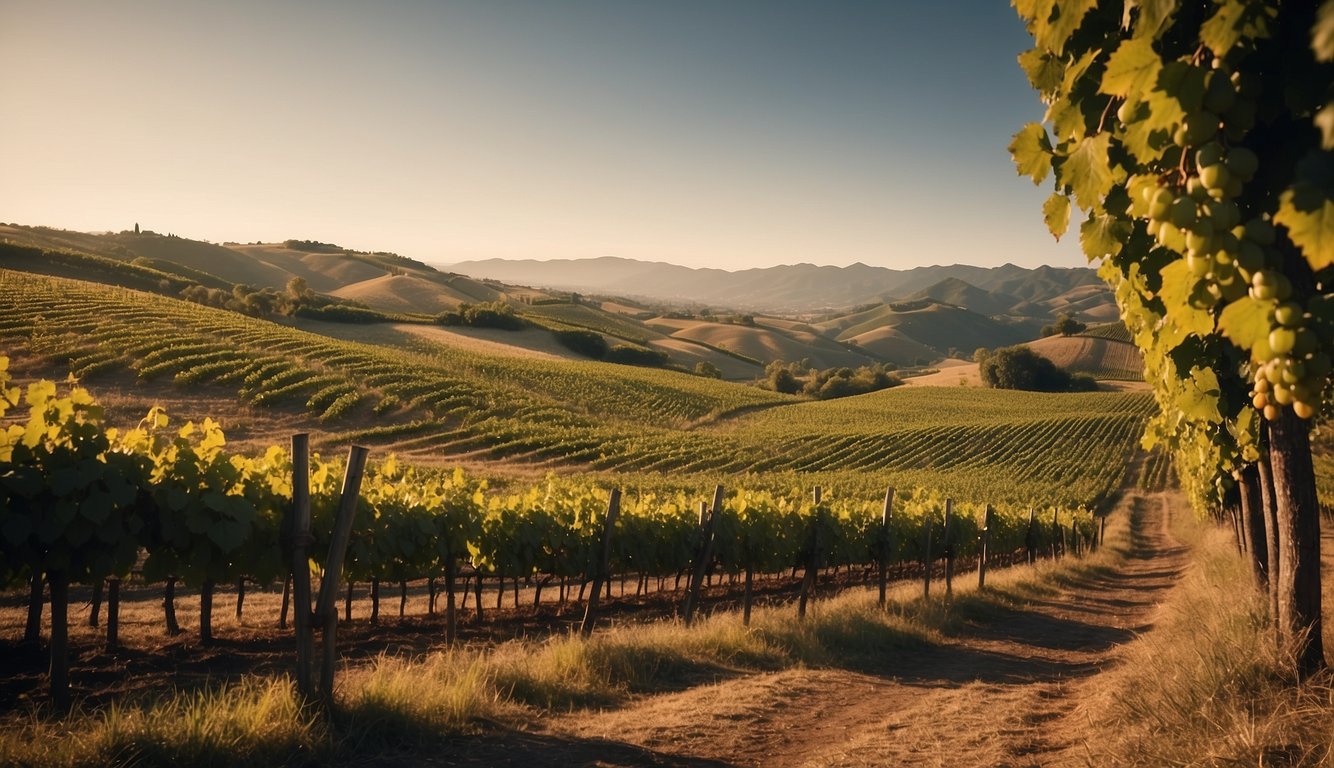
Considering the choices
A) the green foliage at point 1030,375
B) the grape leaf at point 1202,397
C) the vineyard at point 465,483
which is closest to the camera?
the grape leaf at point 1202,397

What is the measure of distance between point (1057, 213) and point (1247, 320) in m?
1.29

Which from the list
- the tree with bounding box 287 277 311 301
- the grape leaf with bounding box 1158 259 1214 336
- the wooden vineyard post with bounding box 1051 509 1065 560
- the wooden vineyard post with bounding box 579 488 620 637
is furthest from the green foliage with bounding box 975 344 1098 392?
the grape leaf with bounding box 1158 259 1214 336

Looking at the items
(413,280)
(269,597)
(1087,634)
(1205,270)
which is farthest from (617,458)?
(413,280)

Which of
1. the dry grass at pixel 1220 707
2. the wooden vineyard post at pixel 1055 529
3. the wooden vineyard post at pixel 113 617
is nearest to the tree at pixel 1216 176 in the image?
the dry grass at pixel 1220 707

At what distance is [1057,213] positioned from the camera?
9.43 feet

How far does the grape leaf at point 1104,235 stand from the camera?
282cm

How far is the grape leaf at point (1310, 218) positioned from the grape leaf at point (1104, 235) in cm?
143

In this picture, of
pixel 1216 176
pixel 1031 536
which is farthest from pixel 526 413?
pixel 1216 176

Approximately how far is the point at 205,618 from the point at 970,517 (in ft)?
59.5

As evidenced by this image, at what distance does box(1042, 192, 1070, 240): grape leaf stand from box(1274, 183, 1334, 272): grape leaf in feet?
4.79

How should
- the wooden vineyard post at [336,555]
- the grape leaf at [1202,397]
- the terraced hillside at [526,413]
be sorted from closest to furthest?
the grape leaf at [1202,397]
the wooden vineyard post at [336,555]
the terraced hillside at [526,413]

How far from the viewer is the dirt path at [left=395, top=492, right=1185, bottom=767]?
4879mm

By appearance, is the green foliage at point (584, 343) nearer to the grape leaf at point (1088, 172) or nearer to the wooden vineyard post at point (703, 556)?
the wooden vineyard post at point (703, 556)

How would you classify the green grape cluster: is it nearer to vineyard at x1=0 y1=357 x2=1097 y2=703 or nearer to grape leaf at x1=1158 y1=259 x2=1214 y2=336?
grape leaf at x1=1158 y1=259 x2=1214 y2=336
